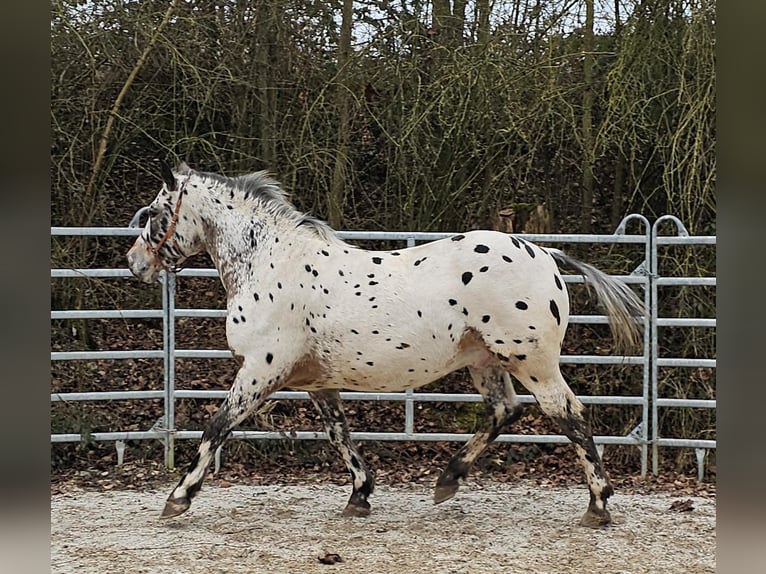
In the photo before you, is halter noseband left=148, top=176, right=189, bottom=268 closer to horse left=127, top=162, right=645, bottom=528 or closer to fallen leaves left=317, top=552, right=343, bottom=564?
horse left=127, top=162, right=645, bottom=528

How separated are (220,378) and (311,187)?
4.99 feet

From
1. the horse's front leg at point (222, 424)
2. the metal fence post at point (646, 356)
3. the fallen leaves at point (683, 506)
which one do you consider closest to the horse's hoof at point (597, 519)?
the fallen leaves at point (683, 506)

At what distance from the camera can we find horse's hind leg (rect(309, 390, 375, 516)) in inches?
167

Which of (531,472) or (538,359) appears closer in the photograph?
(538,359)

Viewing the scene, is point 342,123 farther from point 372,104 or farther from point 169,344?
point 169,344

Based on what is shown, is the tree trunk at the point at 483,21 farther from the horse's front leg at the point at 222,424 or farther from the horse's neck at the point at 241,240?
the horse's front leg at the point at 222,424

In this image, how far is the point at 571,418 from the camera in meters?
3.98

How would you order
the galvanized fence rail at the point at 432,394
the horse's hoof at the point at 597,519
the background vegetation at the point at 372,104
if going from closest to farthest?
the horse's hoof at the point at 597,519 < the galvanized fence rail at the point at 432,394 < the background vegetation at the point at 372,104

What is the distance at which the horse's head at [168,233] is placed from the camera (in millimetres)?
4152

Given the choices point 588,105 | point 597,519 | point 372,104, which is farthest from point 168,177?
point 588,105

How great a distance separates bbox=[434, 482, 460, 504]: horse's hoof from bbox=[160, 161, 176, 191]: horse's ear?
2.08m
